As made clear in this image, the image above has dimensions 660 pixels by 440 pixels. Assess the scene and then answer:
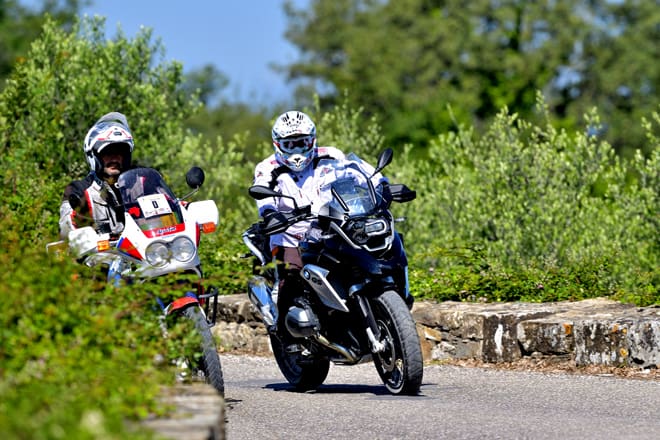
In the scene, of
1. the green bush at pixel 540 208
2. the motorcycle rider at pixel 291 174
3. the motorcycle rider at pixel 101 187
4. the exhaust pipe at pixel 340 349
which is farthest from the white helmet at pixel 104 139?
the green bush at pixel 540 208

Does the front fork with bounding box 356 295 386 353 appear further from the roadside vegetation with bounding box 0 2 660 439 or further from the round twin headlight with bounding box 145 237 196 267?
the round twin headlight with bounding box 145 237 196 267

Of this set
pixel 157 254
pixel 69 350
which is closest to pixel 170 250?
pixel 157 254

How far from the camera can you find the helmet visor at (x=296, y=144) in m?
9.86

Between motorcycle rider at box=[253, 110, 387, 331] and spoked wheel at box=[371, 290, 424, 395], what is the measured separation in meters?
1.17

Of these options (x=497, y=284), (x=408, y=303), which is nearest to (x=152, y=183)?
(x=408, y=303)

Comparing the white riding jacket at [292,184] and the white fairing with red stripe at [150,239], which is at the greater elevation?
the white riding jacket at [292,184]

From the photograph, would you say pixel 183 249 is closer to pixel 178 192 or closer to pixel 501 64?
pixel 178 192

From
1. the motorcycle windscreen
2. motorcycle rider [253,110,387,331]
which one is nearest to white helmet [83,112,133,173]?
motorcycle rider [253,110,387,331]

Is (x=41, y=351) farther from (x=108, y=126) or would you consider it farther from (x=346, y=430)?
(x=108, y=126)

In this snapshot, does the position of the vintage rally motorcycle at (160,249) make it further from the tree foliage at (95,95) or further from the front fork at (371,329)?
the tree foliage at (95,95)

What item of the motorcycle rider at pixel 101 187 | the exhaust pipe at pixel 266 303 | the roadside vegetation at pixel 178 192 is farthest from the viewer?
the exhaust pipe at pixel 266 303

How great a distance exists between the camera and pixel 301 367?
9789 mm

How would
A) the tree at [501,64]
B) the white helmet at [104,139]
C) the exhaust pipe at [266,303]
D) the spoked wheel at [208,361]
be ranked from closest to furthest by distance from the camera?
the spoked wheel at [208,361], the white helmet at [104,139], the exhaust pipe at [266,303], the tree at [501,64]

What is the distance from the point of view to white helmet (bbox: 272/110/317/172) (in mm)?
9812
